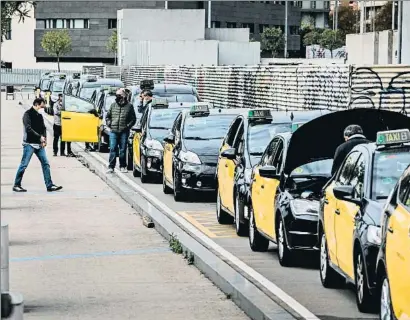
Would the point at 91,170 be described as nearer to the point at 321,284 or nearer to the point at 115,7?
the point at 321,284

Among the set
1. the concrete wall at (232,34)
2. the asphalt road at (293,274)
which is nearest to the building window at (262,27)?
the concrete wall at (232,34)

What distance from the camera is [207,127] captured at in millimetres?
22953

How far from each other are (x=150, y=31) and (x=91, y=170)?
1801 inches

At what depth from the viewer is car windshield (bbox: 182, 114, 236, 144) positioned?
2266cm

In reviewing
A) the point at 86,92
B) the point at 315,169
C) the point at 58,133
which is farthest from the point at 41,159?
the point at 86,92

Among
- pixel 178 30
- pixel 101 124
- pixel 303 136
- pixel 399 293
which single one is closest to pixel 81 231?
pixel 303 136

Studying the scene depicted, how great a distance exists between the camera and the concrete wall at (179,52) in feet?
227

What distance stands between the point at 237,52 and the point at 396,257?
62.6 metres

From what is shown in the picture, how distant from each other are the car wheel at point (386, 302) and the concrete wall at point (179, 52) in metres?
59.5

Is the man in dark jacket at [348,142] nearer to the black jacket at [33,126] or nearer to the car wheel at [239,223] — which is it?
the car wheel at [239,223]

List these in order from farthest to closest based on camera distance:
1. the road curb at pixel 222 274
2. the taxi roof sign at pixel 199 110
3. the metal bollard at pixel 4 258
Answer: the taxi roof sign at pixel 199 110
the road curb at pixel 222 274
the metal bollard at pixel 4 258

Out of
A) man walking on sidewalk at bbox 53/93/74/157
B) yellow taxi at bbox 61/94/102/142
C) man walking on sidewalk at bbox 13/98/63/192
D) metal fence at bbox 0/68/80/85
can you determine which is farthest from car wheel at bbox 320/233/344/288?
metal fence at bbox 0/68/80/85

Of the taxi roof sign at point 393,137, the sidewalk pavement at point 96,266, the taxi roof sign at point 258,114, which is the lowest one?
the sidewalk pavement at point 96,266

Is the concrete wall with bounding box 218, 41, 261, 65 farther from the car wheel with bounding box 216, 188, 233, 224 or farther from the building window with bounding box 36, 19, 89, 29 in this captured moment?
the building window with bounding box 36, 19, 89, 29
